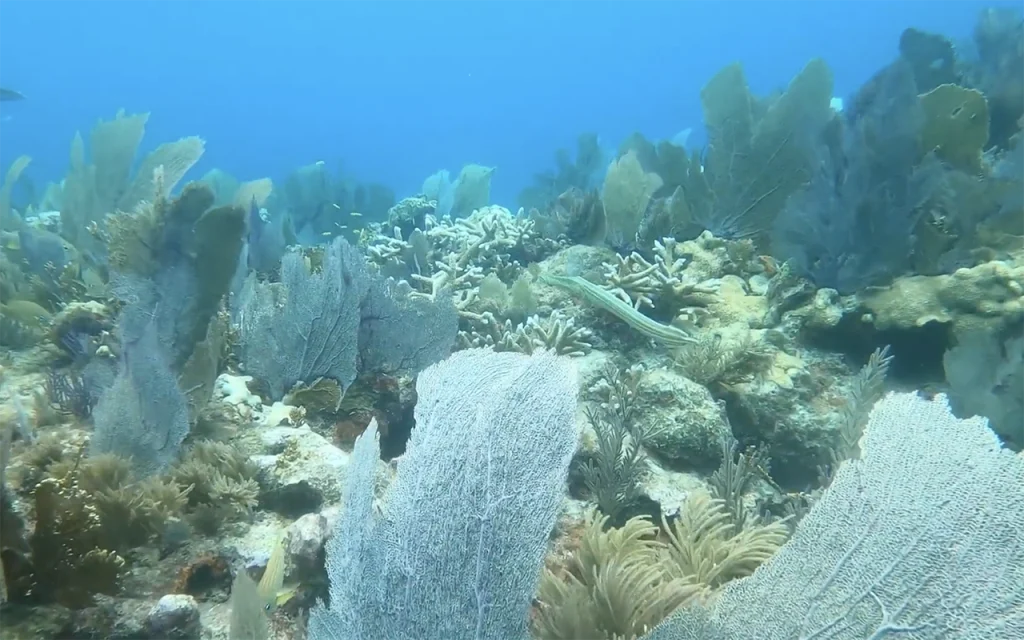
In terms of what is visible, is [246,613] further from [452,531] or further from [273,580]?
[452,531]

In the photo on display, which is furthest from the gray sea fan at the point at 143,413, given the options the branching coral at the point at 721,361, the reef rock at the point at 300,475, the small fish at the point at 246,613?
the branching coral at the point at 721,361

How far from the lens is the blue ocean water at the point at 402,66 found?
93688mm

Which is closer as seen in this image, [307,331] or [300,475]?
[300,475]

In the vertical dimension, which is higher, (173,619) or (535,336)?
(535,336)

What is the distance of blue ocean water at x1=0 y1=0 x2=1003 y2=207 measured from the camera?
307 ft

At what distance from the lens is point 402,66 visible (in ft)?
397

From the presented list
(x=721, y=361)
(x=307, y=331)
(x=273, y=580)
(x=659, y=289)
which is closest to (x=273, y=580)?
(x=273, y=580)

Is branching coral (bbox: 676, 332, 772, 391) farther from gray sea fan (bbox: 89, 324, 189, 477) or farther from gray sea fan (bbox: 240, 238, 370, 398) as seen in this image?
gray sea fan (bbox: 89, 324, 189, 477)

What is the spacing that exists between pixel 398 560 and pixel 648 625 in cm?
101

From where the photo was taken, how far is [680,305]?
17.8 ft

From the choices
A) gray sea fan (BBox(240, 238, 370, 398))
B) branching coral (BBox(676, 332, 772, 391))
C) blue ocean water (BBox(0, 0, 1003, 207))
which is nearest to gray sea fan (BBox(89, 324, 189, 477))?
gray sea fan (BBox(240, 238, 370, 398))

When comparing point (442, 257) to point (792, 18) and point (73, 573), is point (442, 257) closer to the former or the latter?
point (73, 573)

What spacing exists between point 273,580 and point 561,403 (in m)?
1.41

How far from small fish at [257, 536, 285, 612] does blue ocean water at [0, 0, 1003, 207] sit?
74915mm
